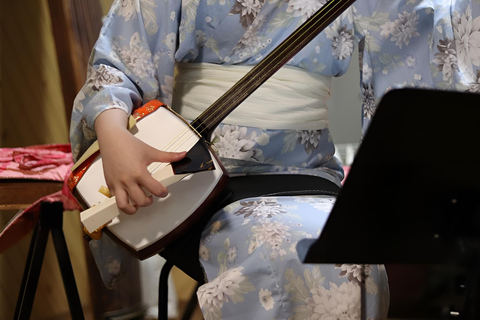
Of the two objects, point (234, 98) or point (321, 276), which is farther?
point (234, 98)

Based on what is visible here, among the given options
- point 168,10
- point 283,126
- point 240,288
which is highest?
point 168,10

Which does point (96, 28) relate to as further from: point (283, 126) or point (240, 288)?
point (240, 288)

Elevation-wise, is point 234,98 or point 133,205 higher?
point 234,98

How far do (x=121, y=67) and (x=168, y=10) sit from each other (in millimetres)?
134

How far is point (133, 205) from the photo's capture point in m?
0.81

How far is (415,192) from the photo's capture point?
1.73 ft

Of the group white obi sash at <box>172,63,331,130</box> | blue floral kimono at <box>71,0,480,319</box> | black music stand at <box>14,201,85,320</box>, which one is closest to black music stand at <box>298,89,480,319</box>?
blue floral kimono at <box>71,0,480,319</box>

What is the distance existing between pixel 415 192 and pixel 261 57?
520mm

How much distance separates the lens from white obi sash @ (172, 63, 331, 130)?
970 millimetres

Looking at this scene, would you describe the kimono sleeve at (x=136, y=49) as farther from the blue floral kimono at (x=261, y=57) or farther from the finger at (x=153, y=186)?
the finger at (x=153, y=186)

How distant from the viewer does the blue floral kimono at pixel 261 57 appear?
0.88m

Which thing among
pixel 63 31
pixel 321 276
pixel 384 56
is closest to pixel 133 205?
pixel 321 276

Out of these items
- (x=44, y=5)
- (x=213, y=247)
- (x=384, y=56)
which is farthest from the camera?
(x=44, y=5)

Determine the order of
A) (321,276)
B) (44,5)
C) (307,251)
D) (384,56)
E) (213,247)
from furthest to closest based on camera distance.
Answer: (44,5)
(384,56)
(213,247)
(321,276)
(307,251)
